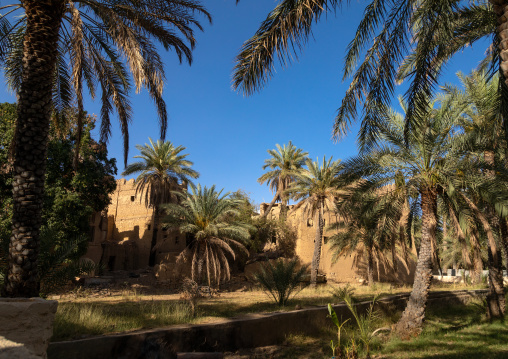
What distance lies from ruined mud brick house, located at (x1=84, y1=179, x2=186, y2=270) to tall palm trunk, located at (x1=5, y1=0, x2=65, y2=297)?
62.8 ft

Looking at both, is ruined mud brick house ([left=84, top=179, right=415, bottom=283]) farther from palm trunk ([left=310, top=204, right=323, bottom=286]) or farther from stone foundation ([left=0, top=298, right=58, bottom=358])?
stone foundation ([left=0, top=298, right=58, bottom=358])

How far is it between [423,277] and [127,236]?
2474 cm

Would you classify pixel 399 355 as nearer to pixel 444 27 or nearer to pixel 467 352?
pixel 467 352

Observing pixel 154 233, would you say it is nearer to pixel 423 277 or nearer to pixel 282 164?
pixel 282 164

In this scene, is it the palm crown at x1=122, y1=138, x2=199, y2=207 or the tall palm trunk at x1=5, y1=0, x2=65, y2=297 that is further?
the palm crown at x1=122, y1=138, x2=199, y2=207

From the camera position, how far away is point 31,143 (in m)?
6.70

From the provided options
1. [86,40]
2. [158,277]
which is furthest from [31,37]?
[158,277]

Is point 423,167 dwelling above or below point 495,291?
above

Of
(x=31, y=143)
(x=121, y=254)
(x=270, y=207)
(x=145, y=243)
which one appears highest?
(x=270, y=207)

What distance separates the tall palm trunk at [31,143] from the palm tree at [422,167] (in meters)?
8.26

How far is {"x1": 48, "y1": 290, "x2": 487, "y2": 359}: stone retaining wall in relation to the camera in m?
6.24

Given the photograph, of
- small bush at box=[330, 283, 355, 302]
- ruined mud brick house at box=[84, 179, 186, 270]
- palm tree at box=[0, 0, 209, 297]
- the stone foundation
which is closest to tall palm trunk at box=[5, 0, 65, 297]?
palm tree at box=[0, 0, 209, 297]

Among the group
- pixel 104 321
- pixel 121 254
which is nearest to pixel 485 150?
pixel 104 321

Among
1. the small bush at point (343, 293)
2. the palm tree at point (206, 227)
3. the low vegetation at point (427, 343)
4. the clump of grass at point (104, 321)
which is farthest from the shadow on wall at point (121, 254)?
the low vegetation at point (427, 343)
